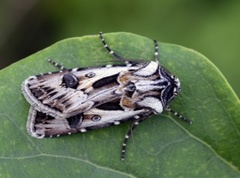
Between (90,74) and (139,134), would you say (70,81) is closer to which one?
(90,74)

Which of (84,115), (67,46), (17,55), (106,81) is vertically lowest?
(17,55)

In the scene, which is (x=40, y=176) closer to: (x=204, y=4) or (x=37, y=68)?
(x=37, y=68)

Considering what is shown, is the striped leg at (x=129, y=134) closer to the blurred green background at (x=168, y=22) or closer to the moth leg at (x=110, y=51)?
the moth leg at (x=110, y=51)

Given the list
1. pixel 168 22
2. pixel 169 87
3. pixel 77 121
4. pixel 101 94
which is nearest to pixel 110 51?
pixel 101 94

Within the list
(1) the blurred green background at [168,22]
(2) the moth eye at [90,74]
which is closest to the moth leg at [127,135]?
(2) the moth eye at [90,74]

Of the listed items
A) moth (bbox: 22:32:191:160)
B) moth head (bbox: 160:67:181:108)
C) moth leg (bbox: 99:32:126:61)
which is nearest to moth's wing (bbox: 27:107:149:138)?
moth (bbox: 22:32:191:160)

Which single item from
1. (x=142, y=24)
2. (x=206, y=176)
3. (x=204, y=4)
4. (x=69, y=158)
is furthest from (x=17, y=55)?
(x=206, y=176)

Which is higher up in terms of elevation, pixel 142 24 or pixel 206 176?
pixel 142 24
